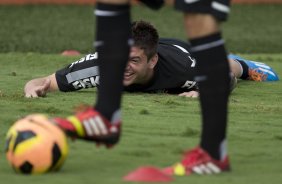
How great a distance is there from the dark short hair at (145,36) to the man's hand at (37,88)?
0.81m

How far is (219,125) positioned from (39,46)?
856 cm

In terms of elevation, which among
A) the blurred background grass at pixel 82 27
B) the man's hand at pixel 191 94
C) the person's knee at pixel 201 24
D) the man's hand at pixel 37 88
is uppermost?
the person's knee at pixel 201 24

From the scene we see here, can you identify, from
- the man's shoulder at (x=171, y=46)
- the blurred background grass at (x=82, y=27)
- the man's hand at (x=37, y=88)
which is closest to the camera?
the man's hand at (x=37, y=88)

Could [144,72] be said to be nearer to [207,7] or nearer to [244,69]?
[244,69]

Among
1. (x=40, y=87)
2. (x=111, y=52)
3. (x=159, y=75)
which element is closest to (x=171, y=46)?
(x=159, y=75)

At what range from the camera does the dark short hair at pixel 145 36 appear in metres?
7.05

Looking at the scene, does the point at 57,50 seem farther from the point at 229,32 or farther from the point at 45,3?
the point at 45,3

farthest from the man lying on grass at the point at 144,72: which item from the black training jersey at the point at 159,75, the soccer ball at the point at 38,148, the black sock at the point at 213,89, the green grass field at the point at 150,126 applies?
the black sock at the point at 213,89

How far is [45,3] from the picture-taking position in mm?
18578

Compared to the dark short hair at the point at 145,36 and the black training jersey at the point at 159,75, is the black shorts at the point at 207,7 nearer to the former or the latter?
the dark short hair at the point at 145,36

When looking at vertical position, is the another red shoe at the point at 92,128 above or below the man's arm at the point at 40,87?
above

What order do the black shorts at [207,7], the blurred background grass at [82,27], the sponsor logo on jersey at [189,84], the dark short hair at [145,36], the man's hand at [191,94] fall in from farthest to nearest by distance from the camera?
1. the blurred background grass at [82,27]
2. the sponsor logo on jersey at [189,84]
3. the man's hand at [191,94]
4. the dark short hair at [145,36]
5. the black shorts at [207,7]

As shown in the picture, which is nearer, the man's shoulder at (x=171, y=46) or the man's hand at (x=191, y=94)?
the man's hand at (x=191, y=94)

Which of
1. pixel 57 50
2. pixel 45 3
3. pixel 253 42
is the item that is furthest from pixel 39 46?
pixel 45 3
